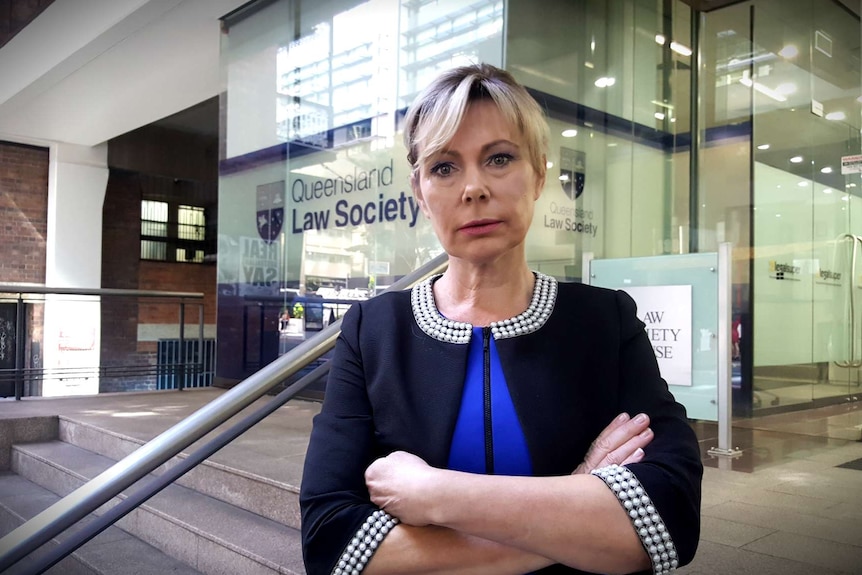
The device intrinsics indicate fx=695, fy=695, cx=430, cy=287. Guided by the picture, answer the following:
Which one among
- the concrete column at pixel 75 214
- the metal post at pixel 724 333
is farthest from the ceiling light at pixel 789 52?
the concrete column at pixel 75 214

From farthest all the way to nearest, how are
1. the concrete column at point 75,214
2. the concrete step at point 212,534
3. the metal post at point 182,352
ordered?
the concrete column at point 75,214 < the metal post at point 182,352 < the concrete step at point 212,534

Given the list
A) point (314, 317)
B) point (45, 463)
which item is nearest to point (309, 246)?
point (314, 317)

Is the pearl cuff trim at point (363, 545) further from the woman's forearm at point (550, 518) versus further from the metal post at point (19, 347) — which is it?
the metal post at point (19, 347)

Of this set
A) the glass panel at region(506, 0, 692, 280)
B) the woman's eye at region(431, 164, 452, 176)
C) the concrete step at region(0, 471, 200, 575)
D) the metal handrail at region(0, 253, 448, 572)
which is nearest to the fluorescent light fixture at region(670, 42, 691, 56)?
the glass panel at region(506, 0, 692, 280)

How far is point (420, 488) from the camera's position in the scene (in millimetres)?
882

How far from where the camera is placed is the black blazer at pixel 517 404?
0.94 meters

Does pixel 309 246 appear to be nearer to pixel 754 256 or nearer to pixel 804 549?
pixel 754 256

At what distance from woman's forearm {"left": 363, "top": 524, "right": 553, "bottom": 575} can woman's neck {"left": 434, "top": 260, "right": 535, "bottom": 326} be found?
0.30m

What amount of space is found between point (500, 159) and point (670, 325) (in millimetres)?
3259

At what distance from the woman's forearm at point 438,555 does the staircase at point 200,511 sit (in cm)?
128

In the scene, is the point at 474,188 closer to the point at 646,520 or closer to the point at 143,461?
the point at 646,520

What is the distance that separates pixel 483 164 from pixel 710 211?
5465mm

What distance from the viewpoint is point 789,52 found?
5.40 metres

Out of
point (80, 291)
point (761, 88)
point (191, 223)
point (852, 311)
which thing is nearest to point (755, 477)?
point (852, 311)
